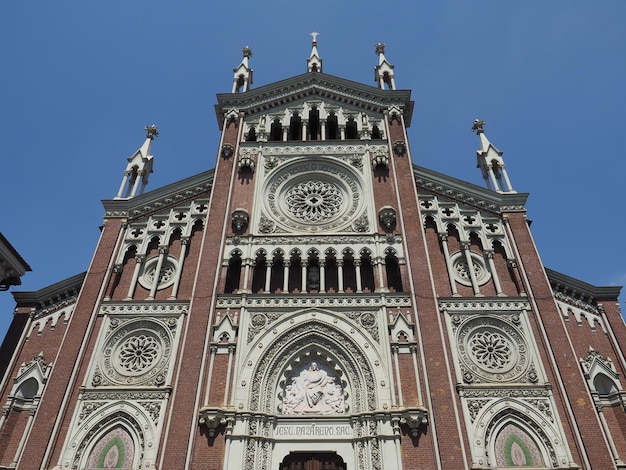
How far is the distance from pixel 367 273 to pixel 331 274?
1.61 m

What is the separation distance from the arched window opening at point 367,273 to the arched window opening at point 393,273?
738mm

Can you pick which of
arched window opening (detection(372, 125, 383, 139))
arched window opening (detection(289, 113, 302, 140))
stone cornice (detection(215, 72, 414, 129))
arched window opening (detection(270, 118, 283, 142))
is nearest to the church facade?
arched window opening (detection(372, 125, 383, 139))

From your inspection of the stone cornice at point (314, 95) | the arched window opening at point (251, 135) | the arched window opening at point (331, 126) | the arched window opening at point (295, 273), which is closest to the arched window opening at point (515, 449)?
the arched window opening at point (295, 273)

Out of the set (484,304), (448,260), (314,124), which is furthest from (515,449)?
(314,124)

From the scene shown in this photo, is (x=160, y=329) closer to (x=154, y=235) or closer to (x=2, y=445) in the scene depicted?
(x=154, y=235)

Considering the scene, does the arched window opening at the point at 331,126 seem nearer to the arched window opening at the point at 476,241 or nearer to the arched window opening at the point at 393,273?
the arched window opening at the point at 393,273

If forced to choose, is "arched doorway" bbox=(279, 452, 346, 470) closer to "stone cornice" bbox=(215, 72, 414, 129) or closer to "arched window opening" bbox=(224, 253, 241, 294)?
"arched window opening" bbox=(224, 253, 241, 294)

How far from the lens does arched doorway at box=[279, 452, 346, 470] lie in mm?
18672

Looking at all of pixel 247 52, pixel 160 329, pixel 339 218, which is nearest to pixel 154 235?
pixel 160 329

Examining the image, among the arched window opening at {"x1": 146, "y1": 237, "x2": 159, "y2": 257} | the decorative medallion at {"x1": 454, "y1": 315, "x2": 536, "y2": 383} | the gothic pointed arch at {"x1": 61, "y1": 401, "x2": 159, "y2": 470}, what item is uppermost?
the arched window opening at {"x1": 146, "y1": 237, "x2": 159, "y2": 257}

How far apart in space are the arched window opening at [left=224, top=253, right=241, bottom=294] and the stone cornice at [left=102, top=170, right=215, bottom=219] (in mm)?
4648

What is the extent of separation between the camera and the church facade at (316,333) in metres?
18.7

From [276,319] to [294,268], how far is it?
3032 millimetres

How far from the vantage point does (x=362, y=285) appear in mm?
23172
